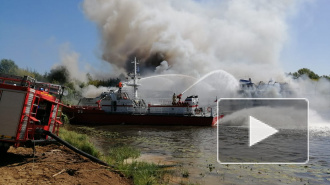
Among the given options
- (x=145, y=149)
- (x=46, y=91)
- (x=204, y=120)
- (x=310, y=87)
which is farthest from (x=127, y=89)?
(x=310, y=87)

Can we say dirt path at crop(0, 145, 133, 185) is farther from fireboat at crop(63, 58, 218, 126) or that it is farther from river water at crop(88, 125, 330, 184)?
fireboat at crop(63, 58, 218, 126)

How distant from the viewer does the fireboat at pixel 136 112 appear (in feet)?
107

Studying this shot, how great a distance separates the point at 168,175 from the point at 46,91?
7061 mm

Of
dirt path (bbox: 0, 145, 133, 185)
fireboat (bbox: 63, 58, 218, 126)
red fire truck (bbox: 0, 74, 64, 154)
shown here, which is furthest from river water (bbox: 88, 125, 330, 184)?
fireboat (bbox: 63, 58, 218, 126)

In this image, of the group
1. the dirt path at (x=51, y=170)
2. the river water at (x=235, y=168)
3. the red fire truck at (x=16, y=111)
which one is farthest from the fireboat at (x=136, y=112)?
the red fire truck at (x=16, y=111)

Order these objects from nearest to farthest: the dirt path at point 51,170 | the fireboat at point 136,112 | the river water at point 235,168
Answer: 1. the dirt path at point 51,170
2. the river water at point 235,168
3. the fireboat at point 136,112

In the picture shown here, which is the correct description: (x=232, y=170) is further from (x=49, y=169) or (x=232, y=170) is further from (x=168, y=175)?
(x=49, y=169)

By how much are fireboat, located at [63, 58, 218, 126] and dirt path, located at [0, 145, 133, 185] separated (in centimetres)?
2241

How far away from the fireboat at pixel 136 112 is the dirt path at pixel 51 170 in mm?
22414

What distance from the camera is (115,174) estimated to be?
9.05 m

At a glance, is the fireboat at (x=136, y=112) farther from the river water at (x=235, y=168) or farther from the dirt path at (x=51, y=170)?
the dirt path at (x=51, y=170)

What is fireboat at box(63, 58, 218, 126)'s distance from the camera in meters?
32.8

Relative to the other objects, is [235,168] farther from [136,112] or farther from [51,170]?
[136,112]

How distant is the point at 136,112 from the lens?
3466 centimetres
